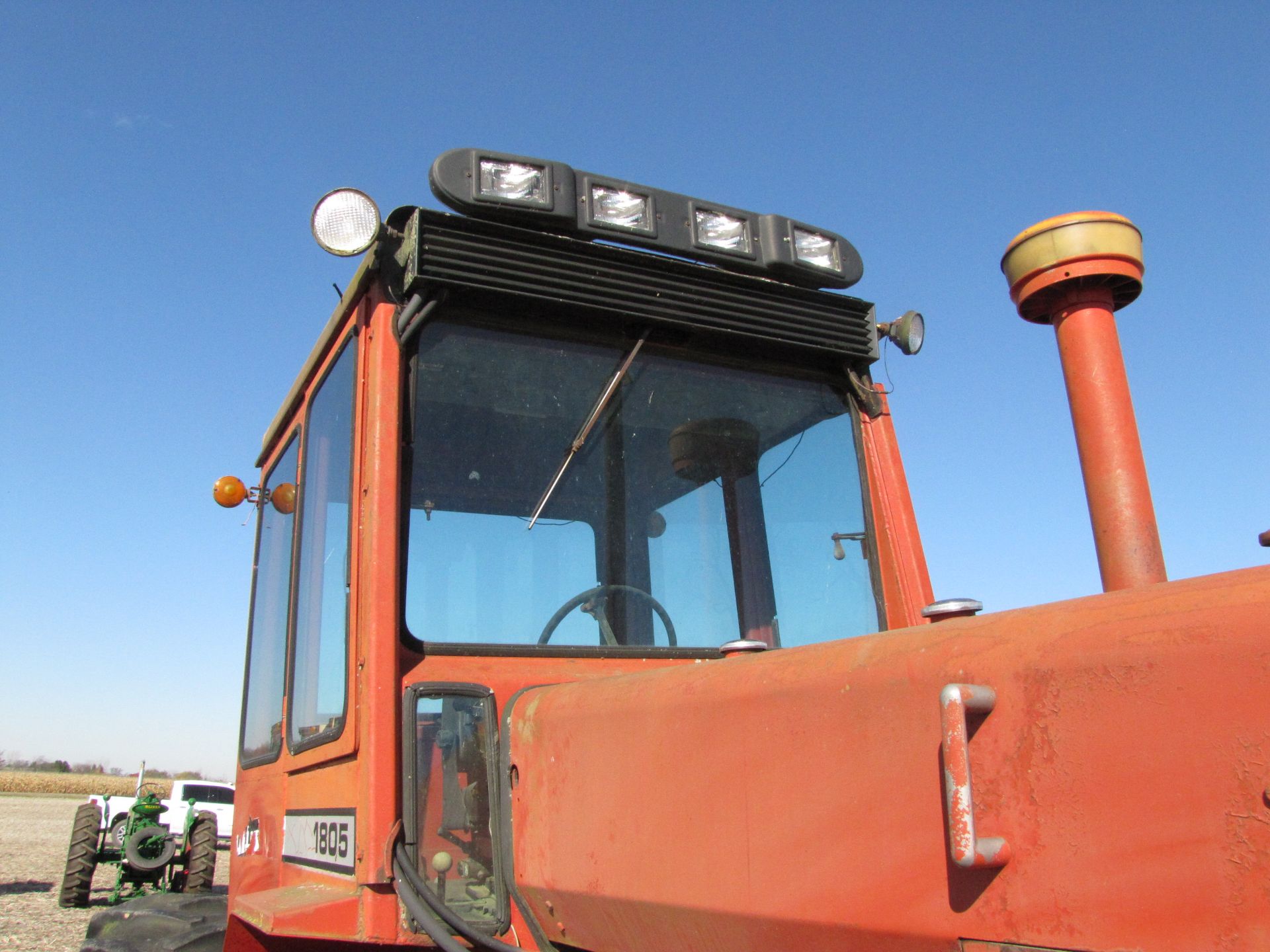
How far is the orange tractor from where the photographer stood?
42.9 inches

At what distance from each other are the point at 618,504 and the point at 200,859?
10.5 metres

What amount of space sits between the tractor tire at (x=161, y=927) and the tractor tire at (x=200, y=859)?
8.18m

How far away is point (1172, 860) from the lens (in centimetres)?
100

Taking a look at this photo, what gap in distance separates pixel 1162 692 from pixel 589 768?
105cm

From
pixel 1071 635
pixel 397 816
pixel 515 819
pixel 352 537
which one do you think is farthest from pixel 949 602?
pixel 352 537

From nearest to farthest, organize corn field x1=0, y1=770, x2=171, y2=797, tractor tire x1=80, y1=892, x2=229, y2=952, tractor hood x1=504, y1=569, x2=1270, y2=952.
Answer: tractor hood x1=504, y1=569, x2=1270, y2=952 → tractor tire x1=80, y1=892, x2=229, y2=952 → corn field x1=0, y1=770, x2=171, y2=797

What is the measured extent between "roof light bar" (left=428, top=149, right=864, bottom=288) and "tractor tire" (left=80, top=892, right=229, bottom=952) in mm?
2335

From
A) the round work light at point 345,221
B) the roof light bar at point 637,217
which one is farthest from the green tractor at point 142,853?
the roof light bar at point 637,217

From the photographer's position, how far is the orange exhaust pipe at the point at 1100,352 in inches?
62.7

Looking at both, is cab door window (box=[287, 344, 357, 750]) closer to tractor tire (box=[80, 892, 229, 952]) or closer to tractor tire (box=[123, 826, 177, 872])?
tractor tire (box=[80, 892, 229, 952])

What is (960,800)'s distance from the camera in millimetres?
1135

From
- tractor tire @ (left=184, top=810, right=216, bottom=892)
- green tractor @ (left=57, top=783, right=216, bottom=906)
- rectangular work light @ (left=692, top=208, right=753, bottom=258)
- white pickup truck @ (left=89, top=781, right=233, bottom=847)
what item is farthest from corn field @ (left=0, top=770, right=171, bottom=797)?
rectangular work light @ (left=692, top=208, right=753, bottom=258)

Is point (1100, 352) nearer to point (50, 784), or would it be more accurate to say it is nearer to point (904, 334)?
point (904, 334)

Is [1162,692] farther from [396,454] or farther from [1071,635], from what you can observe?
[396,454]
